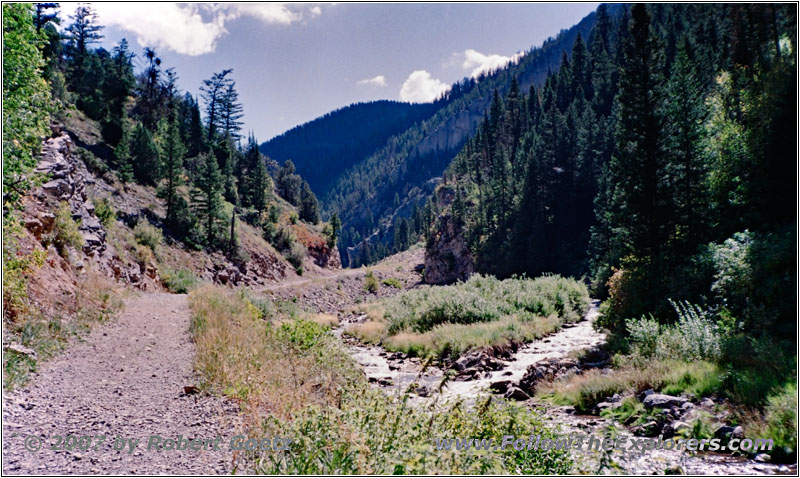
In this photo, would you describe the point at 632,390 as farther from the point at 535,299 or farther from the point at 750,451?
the point at 535,299

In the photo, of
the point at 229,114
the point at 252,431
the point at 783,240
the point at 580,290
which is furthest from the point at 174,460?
the point at 229,114

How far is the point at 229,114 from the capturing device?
221 ft

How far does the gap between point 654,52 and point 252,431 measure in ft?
83.7

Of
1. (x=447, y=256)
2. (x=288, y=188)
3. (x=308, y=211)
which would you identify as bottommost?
(x=447, y=256)

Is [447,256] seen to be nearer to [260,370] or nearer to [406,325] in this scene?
[406,325]

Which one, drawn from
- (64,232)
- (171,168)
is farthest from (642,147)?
(171,168)

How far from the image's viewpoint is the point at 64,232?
1580cm

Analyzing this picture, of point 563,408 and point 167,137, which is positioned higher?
point 167,137

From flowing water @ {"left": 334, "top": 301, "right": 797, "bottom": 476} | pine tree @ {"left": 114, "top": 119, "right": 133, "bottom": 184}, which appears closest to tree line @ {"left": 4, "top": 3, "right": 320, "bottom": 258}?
pine tree @ {"left": 114, "top": 119, "right": 133, "bottom": 184}

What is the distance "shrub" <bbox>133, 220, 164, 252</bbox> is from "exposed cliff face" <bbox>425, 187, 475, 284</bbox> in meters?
48.0

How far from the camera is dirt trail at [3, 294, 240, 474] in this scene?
4461mm

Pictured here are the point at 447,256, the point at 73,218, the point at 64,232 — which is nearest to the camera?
the point at 64,232

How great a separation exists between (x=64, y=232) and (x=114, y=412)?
13.7m

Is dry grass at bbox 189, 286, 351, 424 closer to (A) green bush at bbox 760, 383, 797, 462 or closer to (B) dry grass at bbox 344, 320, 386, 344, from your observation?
(A) green bush at bbox 760, 383, 797, 462
